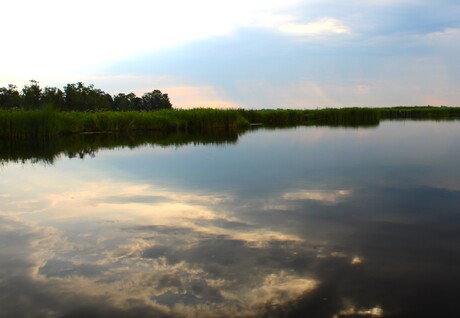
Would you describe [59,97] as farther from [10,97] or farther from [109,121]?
[109,121]

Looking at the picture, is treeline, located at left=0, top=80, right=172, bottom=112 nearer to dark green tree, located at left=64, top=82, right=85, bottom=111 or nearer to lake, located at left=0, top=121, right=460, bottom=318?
dark green tree, located at left=64, top=82, right=85, bottom=111

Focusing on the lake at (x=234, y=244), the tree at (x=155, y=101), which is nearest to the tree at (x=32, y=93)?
the tree at (x=155, y=101)

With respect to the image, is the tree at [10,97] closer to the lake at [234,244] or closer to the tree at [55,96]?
the tree at [55,96]

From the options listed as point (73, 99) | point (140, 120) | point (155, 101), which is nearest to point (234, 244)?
point (140, 120)

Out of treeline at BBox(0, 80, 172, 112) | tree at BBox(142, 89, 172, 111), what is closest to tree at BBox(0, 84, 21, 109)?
treeline at BBox(0, 80, 172, 112)

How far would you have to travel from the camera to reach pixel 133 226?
5680 mm

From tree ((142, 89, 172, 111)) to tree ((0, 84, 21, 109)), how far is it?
19.4 m

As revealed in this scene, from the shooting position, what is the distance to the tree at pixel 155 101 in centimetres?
6838

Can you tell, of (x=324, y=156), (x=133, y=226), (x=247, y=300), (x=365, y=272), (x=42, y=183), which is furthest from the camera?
(x=324, y=156)

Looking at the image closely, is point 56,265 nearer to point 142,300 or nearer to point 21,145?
point 142,300

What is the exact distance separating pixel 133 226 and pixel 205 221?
3.11 ft

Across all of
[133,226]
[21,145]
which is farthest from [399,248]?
[21,145]

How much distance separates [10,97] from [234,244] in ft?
181

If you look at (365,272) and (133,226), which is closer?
(365,272)
